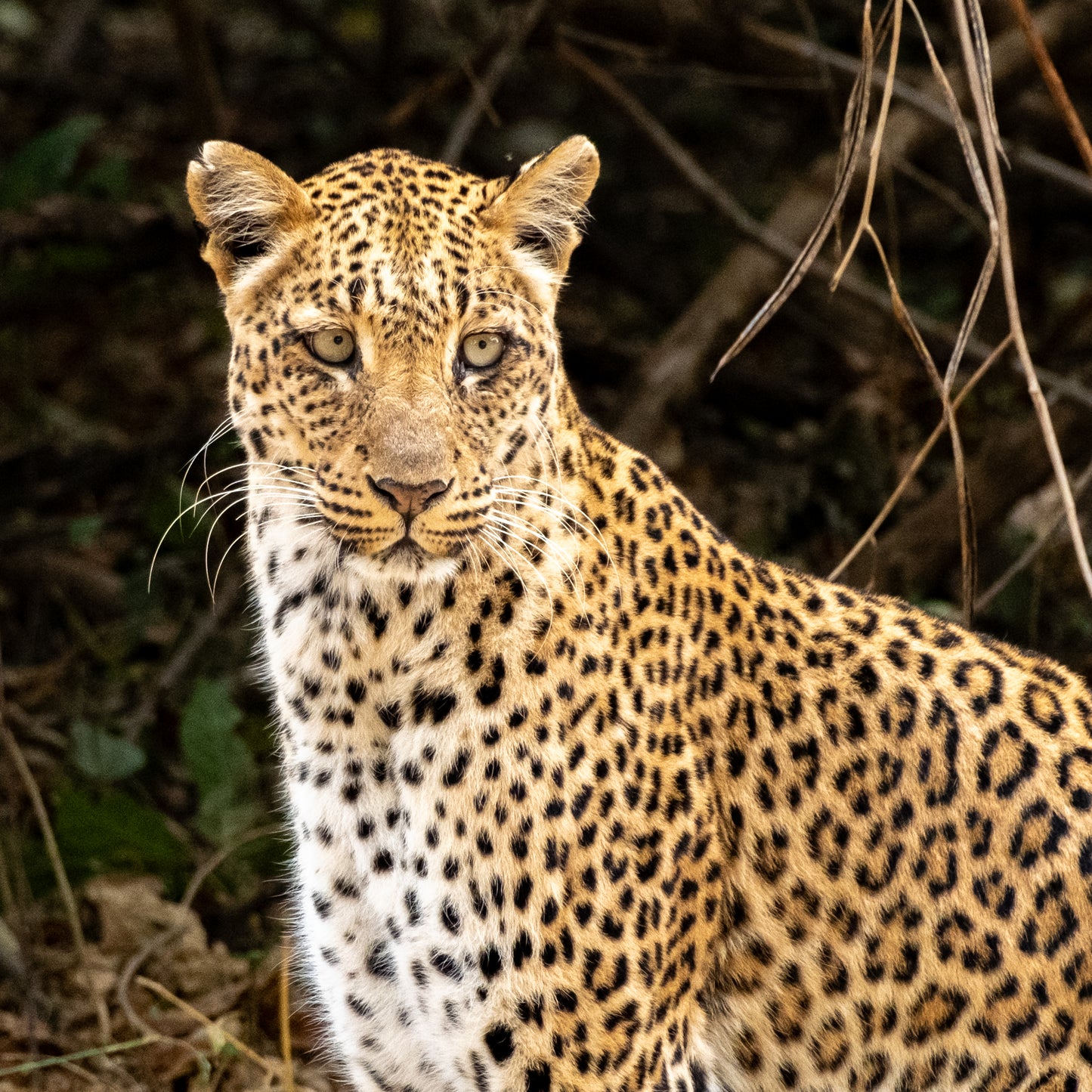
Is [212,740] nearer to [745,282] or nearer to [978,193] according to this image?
[745,282]

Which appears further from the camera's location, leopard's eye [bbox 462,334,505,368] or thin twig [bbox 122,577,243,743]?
thin twig [bbox 122,577,243,743]

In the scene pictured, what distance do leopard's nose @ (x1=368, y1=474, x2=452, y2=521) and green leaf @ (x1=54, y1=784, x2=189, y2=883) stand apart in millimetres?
2798

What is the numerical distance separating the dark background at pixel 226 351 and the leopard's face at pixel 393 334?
100 centimetres

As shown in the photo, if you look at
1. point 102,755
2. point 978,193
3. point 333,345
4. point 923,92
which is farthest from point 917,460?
point 923,92

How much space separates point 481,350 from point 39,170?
4404 millimetres

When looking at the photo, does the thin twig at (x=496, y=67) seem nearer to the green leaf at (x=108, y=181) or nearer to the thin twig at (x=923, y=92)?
the thin twig at (x=923, y=92)

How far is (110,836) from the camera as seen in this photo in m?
5.97

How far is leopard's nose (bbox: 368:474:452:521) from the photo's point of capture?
357 centimetres

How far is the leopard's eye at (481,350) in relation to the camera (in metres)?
3.84

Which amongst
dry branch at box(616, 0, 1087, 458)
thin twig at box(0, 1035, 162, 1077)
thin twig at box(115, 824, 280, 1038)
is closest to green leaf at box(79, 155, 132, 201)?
dry branch at box(616, 0, 1087, 458)

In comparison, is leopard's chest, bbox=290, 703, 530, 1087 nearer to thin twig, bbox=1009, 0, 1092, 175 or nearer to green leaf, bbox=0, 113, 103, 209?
thin twig, bbox=1009, 0, 1092, 175

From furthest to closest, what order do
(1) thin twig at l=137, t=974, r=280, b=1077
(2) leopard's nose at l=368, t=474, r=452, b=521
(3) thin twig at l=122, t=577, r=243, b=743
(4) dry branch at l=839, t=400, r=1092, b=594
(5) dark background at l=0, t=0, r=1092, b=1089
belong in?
(4) dry branch at l=839, t=400, r=1092, b=594 < (3) thin twig at l=122, t=577, r=243, b=743 < (5) dark background at l=0, t=0, r=1092, b=1089 < (1) thin twig at l=137, t=974, r=280, b=1077 < (2) leopard's nose at l=368, t=474, r=452, b=521

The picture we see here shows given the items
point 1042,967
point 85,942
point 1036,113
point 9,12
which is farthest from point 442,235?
point 9,12

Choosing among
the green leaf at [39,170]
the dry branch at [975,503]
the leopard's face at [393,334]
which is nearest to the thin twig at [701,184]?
the dry branch at [975,503]
